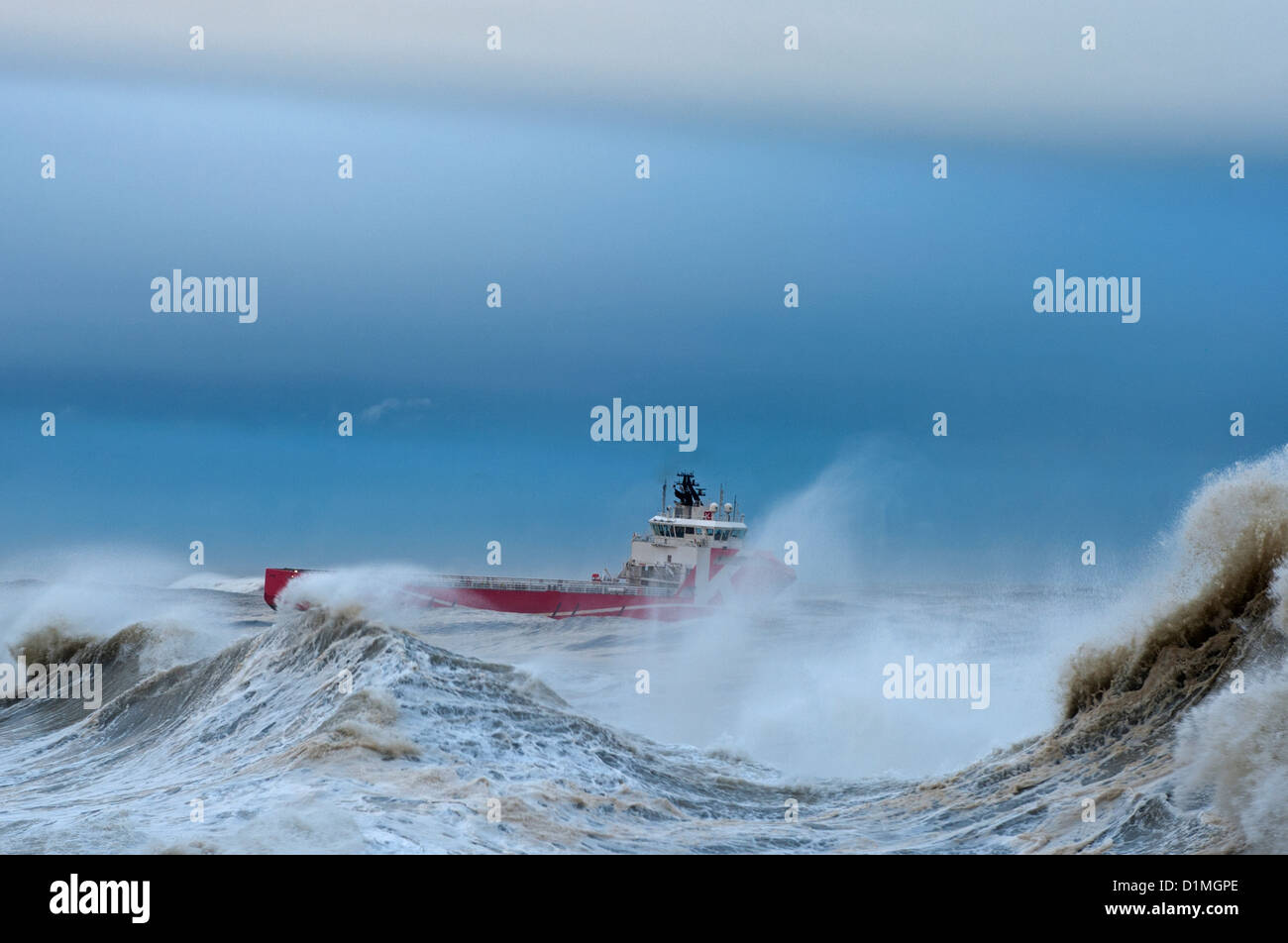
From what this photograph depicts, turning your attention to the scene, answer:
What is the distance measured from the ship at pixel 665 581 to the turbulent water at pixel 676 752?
14249 millimetres

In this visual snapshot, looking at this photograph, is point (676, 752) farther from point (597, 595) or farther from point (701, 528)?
point (701, 528)

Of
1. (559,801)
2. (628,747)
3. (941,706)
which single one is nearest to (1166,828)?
(559,801)

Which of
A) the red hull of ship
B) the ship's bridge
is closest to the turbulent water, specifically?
the red hull of ship

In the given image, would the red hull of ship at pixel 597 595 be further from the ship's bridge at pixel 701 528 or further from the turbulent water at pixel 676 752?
the turbulent water at pixel 676 752

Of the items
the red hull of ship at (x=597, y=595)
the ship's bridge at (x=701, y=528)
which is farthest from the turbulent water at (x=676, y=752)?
the ship's bridge at (x=701, y=528)

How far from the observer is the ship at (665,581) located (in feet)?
128

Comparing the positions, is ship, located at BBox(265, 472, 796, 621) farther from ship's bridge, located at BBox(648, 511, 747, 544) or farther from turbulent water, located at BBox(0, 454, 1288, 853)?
turbulent water, located at BBox(0, 454, 1288, 853)

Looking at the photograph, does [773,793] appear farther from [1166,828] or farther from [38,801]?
[38,801]

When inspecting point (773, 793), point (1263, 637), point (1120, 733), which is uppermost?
point (1263, 637)

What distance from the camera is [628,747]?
1686cm

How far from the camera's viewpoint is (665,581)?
139 feet

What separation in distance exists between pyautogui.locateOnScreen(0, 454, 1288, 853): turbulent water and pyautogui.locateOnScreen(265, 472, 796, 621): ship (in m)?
14.2

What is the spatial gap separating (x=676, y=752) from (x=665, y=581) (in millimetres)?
23616

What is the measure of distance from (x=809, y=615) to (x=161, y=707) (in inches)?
1092
